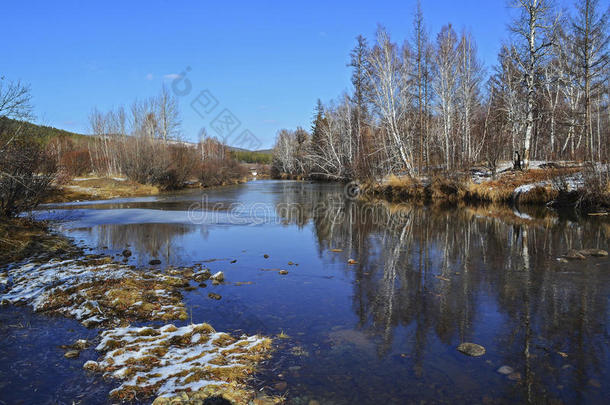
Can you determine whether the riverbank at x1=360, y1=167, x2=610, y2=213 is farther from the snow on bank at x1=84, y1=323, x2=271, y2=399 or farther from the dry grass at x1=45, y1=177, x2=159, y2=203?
the dry grass at x1=45, y1=177, x2=159, y2=203

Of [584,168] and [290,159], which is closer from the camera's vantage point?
[584,168]

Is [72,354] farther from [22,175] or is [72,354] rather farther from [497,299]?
[22,175]

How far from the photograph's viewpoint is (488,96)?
3650cm

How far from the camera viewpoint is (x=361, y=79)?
39500mm

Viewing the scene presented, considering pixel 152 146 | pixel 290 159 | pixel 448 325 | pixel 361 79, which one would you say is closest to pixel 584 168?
pixel 448 325

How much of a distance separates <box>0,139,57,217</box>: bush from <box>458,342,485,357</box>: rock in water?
11168 millimetres

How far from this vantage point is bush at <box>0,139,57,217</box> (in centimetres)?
1076

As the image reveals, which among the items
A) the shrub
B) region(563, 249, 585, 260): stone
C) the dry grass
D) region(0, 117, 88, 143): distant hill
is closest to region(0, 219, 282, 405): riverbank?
region(0, 117, 88, 143): distant hill

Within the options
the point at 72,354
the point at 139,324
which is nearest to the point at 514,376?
the point at 139,324

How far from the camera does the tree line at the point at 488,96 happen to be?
21922 millimetres

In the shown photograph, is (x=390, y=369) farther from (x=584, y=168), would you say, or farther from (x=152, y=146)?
(x=152, y=146)

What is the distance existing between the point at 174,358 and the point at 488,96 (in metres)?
39.3

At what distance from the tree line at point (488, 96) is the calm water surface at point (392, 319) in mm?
A: 14313

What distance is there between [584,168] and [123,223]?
20123 millimetres
